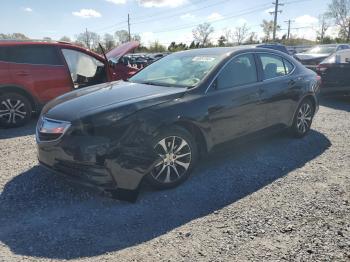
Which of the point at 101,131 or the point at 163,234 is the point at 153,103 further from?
the point at 163,234

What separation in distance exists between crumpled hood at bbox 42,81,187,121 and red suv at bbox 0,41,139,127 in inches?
114

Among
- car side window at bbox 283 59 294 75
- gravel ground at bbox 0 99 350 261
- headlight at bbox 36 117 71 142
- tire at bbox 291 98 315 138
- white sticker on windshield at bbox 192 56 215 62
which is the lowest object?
gravel ground at bbox 0 99 350 261

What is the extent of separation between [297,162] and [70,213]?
10.2ft

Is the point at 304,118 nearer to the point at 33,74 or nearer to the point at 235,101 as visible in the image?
the point at 235,101

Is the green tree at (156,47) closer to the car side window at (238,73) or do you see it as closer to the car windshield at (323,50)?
the car windshield at (323,50)

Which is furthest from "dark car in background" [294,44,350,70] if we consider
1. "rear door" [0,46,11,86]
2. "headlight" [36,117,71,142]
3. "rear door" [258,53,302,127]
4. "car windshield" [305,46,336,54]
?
"headlight" [36,117,71,142]

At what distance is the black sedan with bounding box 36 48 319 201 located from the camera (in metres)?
3.49

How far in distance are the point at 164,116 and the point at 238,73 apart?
1475mm

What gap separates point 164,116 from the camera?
12.4 ft

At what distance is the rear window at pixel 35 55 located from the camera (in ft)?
22.5

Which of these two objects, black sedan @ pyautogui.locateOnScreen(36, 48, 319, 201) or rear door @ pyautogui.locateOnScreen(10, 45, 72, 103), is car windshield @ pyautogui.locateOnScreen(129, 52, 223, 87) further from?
rear door @ pyautogui.locateOnScreen(10, 45, 72, 103)

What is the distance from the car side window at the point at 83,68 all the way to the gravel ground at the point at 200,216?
3.04 metres

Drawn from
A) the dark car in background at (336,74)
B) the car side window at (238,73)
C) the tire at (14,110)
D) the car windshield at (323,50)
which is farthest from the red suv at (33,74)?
the car windshield at (323,50)

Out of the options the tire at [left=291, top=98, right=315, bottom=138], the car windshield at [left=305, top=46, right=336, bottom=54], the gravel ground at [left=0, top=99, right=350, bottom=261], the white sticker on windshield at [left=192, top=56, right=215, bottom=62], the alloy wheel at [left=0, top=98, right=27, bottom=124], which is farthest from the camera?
the car windshield at [left=305, top=46, right=336, bottom=54]
